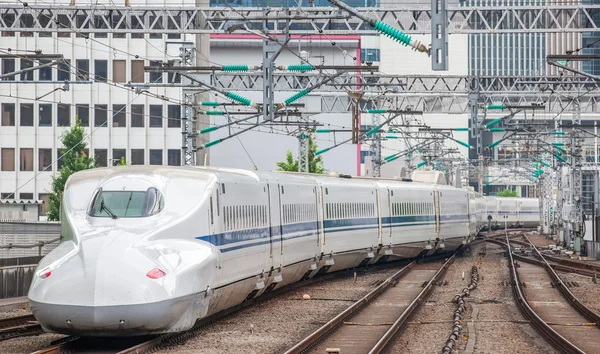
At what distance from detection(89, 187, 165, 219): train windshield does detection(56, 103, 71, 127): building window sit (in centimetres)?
6575

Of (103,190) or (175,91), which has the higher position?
(175,91)

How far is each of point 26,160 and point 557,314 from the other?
63394mm

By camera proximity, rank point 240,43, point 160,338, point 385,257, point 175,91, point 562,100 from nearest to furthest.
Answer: point 160,338 → point 385,257 → point 562,100 → point 175,91 → point 240,43

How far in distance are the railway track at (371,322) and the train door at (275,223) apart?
2062 millimetres

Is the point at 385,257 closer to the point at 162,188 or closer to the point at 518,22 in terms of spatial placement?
the point at 518,22

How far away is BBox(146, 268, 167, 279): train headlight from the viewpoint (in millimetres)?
15984

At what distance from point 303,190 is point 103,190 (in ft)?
38.4

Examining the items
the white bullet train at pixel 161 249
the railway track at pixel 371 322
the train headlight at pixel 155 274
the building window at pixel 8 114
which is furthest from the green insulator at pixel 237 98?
the building window at pixel 8 114

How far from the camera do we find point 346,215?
34.4 meters

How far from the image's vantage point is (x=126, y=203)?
1736 centimetres

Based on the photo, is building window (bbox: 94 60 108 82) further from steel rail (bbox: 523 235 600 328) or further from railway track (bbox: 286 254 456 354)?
railway track (bbox: 286 254 456 354)

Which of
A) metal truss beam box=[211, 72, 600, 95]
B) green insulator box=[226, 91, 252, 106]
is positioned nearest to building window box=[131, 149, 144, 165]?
metal truss beam box=[211, 72, 600, 95]

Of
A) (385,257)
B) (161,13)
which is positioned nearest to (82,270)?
(161,13)

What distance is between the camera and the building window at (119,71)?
3184 inches
